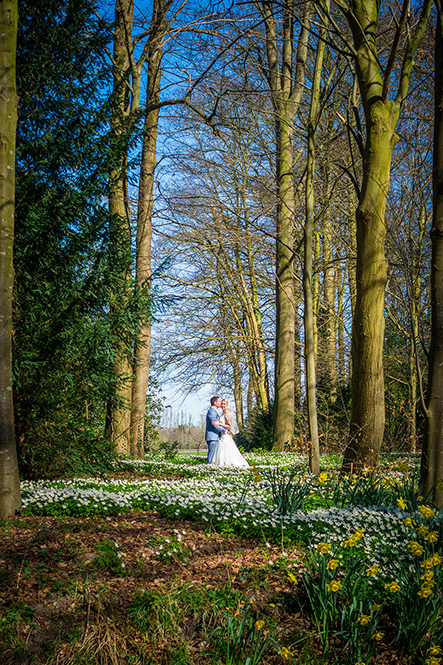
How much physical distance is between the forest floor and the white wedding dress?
7105 mm

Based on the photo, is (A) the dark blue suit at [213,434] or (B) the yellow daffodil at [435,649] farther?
(A) the dark blue suit at [213,434]

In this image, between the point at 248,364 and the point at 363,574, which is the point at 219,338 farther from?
the point at 363,574

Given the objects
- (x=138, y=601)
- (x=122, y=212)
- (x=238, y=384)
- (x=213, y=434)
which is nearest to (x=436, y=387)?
(x=138, y=601)

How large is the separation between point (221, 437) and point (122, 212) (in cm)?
553

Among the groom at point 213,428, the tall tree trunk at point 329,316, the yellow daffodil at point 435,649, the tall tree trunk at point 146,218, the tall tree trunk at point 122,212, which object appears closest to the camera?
the yellow daffodil at point 435,649

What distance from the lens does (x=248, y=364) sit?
1934 centimetres

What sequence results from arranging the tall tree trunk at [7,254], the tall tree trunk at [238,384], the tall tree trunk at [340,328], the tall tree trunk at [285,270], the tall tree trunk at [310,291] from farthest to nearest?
the tall tree trunk at [238,384]
the tall tree trunk at [340,328]
the tall tree trunk at [285,270]
the tall tree trunk at [310,291]
the tall tree trunk at [7,254]

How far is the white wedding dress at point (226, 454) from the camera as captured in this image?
437 inches

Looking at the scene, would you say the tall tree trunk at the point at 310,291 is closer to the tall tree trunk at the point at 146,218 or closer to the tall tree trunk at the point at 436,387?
the tall tree trunk at the point at 436,387

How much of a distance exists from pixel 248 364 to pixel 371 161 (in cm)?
1339

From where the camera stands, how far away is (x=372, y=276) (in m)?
6.38

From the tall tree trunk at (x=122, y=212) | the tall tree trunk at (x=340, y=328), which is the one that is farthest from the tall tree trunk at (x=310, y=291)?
the tall tree trunk at (x=340, y=328)

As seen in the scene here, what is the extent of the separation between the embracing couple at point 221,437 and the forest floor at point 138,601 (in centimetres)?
702

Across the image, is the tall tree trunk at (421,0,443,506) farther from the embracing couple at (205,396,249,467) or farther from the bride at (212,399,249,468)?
the bride at (212,399,249,468)
